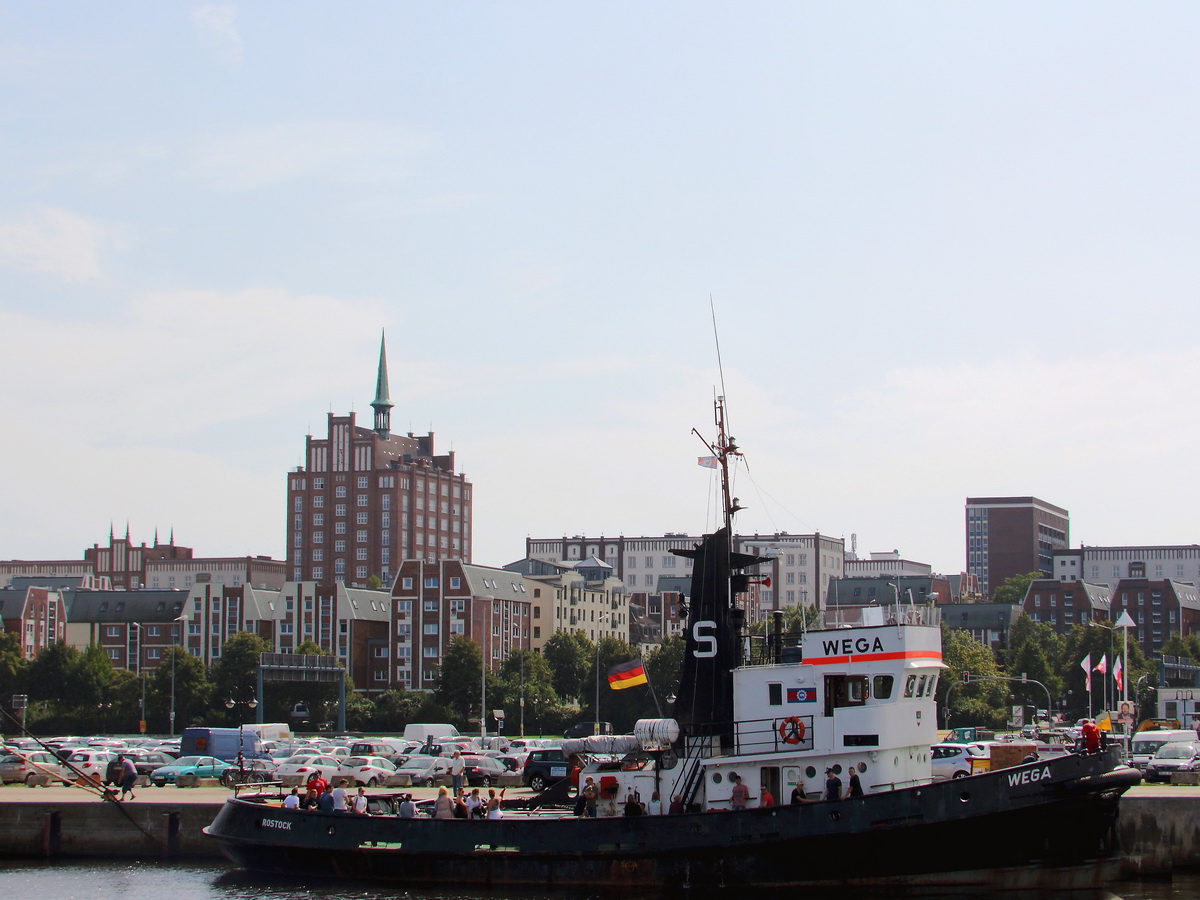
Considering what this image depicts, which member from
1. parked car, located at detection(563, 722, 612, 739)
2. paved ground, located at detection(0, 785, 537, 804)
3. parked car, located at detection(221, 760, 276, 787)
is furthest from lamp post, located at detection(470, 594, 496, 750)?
paved ground, located at detection(0, 785, 537, 804)

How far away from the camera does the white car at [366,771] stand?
6003 cm

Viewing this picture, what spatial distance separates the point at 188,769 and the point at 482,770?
12.5 m

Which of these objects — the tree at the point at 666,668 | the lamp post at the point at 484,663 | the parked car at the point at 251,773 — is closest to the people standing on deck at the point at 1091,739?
the parked car at the point at 251,773

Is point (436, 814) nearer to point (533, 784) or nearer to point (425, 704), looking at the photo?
point (533, 784)

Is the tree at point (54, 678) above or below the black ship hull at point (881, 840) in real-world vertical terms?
below

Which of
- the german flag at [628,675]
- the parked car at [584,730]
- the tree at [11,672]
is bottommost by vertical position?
the parked car at [584,730]

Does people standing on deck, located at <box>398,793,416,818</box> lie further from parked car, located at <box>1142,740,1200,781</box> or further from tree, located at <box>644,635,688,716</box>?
tree, located at <box>644,635,688,716</box>

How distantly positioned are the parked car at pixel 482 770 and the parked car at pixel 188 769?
1036cm

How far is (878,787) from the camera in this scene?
3638 cm

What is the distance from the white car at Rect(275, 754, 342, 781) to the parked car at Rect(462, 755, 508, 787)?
5572mm

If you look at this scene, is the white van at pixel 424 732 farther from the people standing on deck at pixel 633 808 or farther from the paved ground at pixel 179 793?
the people standing on deck at pixel 633 808

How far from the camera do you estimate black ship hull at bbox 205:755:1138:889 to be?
35500mm

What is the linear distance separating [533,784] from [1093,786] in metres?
26.9

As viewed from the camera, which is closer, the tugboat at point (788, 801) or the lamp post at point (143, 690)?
the tugboat at point (788, 801)
